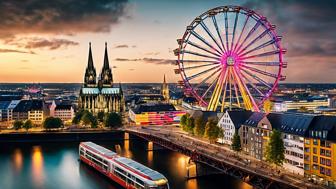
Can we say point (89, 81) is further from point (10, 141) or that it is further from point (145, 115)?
point (10, 141)

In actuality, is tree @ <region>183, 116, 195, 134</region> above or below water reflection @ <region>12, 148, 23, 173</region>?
above

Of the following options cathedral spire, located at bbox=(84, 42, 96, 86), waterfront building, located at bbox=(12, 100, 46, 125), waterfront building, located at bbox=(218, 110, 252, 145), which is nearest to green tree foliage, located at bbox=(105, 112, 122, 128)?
waterfront building, located at bbox=(12, 100, 46, 125)

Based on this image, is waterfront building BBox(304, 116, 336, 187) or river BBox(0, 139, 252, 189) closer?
waterfront building BBox(304, 116, 336, 187)

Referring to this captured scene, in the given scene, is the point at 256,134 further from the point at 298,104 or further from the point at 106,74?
the point at 106,74

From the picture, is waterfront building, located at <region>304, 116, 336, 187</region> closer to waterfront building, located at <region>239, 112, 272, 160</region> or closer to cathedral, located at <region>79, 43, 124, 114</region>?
waterfront building, located at <region>239, 112, 272, 160</region>

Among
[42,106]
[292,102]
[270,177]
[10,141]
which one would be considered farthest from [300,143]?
[292,102]
